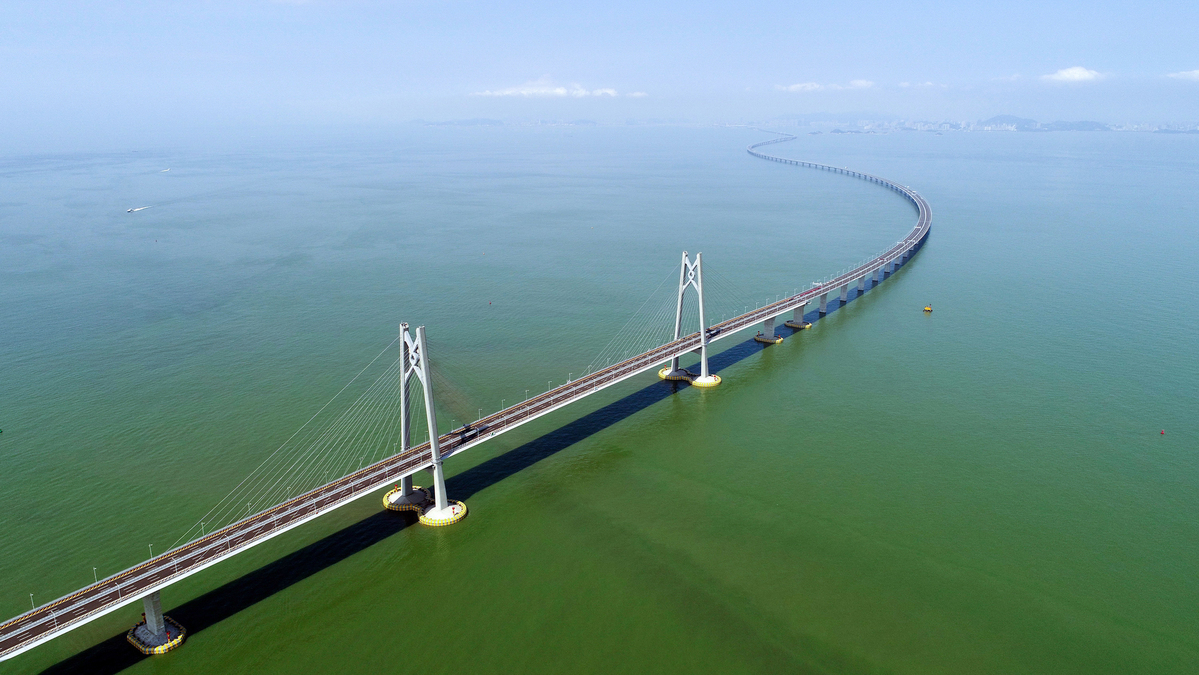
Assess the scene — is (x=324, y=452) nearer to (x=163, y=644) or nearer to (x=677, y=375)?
(x=163, y=644)

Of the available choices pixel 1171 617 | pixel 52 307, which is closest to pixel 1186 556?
pixel 1171 617

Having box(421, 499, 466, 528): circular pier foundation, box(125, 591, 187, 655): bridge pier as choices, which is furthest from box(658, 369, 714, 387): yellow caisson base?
box(125, 591, 187, 655): bridge pier

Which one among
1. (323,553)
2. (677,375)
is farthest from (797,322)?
(323,553)

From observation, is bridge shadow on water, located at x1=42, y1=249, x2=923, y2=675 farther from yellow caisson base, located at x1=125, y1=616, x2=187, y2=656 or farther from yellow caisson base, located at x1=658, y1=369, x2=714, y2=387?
yellow caisson base, located at x1=658, y1=369, x2=714, y2=387

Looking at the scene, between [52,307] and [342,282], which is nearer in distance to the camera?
[52,307]

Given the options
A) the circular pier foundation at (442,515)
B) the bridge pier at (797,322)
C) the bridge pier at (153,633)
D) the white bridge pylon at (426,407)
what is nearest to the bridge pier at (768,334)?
the bridge pier at (797,322)

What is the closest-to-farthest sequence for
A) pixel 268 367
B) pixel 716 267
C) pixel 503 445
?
pixel 503 445, pixel 268 367, pixel 716 267

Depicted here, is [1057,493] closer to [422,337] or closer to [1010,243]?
[422,337]
